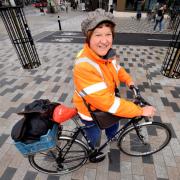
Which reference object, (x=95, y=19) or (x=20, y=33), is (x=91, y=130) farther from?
(x=20, y=33)

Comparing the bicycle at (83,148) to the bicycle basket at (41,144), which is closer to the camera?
the bicycle basket at (41,144)

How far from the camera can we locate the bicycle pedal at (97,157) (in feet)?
8.01

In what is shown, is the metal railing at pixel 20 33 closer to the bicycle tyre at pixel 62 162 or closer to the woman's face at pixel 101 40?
the bicycle tyre at pixel 62 162

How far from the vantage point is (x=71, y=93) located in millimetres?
4477

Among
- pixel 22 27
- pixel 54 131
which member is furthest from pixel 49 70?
pixel 54 131

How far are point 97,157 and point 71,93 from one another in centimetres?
232

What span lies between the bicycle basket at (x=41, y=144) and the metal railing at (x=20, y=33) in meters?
4.67

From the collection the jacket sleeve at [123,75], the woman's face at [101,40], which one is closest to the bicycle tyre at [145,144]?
the jacket sleeve at [123,75]

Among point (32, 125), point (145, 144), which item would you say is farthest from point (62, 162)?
point (145, 144)

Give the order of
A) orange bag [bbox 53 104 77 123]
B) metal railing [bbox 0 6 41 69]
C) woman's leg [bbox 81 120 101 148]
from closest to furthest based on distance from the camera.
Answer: orange bag [bbox 53 104 77 123] → woman's leg [bbox 81 120 101 148] → metal railing [bbox 0 6 41 69]

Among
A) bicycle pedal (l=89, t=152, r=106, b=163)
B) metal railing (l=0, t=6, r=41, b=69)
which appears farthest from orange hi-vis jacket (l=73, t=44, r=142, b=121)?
metal railing (l=0, t=6, r=41, b=69)

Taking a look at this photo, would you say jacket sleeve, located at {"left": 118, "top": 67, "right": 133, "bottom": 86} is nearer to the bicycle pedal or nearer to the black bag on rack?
the black bag on rack

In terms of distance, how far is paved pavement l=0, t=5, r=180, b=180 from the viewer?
2.51m

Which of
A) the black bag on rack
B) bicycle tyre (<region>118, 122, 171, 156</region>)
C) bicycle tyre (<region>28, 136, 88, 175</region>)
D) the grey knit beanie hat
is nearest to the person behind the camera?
the grey knit beanie hat
